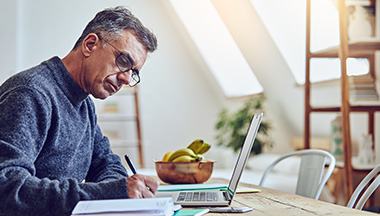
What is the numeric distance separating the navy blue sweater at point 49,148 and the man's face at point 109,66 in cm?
4

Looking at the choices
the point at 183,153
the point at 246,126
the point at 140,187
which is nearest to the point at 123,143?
the point at 246,126

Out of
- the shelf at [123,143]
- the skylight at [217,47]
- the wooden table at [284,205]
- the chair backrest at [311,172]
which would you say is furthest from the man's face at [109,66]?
the shelf at [123,143]

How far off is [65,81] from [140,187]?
17.5 inches

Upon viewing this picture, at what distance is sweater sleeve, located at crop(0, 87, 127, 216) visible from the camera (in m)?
0.95

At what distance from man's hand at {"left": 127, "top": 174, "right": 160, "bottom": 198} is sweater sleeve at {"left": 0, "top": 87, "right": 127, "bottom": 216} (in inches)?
0.5

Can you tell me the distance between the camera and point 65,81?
51.8 inches

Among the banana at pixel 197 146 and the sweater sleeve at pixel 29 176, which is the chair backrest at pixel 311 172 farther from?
the sweater sleeve at pixel 29 176

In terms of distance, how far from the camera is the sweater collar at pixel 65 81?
130cm

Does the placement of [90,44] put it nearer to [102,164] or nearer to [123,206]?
[102,164]

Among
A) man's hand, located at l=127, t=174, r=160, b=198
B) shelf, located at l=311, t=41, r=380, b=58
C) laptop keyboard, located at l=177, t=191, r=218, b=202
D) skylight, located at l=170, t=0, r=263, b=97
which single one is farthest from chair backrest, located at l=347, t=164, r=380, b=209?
skylight, located at l=170, t=0, r=263, b=97

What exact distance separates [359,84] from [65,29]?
142 inches

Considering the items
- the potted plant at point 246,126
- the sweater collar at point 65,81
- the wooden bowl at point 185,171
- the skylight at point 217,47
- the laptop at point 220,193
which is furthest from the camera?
the skylight at point 217,47

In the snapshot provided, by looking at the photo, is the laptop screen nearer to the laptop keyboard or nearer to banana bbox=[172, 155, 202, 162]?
the laptop keyboard

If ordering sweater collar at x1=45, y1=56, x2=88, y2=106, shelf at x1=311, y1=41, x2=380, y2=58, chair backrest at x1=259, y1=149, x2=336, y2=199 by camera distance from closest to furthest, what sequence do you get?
sweater collar at x1=45, y1=56, x2=88, y2=106 → chair backrest at x1=259, y1=149, x2=336, y2=199 → shelf at x1=311, y1=41, x2=380, y2=58
